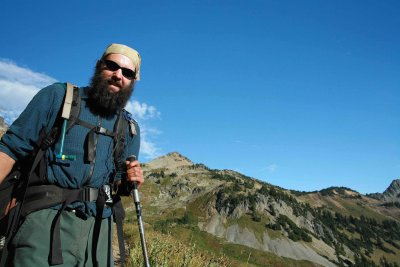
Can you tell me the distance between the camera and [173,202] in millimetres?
150375

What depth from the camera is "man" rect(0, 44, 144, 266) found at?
2975 mm

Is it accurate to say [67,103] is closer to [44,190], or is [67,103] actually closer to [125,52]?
[44,190]

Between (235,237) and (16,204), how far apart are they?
11129 centimetres

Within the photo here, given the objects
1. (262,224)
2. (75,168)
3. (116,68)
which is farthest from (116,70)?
(262,224)

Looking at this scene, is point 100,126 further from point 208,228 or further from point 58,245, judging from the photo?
point 208,228

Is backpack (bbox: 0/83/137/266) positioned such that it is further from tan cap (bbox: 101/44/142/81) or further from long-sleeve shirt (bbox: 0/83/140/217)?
tan cap (bbox: 101/44/142/81)

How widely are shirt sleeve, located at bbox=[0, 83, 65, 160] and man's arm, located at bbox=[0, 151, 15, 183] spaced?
33 mm

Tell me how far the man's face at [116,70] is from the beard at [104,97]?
2 cm

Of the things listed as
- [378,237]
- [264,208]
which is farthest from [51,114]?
[378,237]

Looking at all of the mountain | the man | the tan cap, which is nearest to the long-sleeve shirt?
the man

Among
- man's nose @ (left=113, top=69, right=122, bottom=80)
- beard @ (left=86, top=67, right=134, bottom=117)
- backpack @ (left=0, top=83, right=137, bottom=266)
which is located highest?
man's nose @ (left=113, top=69, right=122, bottom=80)

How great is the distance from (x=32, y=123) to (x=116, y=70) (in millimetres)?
1153

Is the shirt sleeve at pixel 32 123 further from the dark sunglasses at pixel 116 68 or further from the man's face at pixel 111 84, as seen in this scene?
the dark sunglasses at pixel 116 68

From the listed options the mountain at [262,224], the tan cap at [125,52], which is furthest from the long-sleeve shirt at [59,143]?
the mountain at [262,224]
